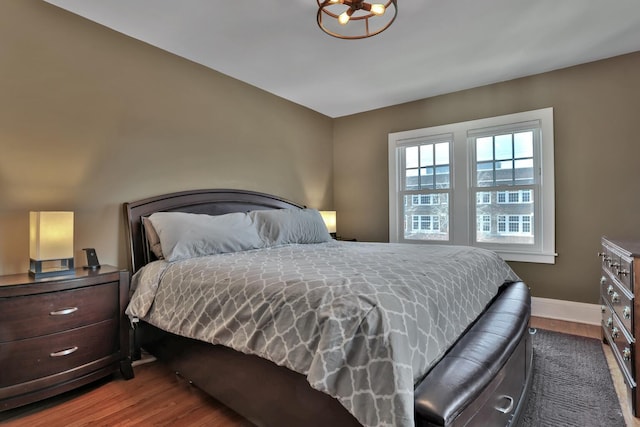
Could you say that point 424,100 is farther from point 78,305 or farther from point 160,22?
point 78,305

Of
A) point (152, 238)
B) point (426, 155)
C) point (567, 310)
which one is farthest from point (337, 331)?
point (426, 155)

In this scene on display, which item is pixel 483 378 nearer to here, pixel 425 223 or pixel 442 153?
pixel 425 223

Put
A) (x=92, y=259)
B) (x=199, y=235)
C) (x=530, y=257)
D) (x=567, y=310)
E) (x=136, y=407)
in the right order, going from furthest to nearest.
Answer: (x=530, y=257) → (x=567, y=310) → (x=199, y=235) → (x=92, y=259) → (x=136, y=407)

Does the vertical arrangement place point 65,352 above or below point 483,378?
below

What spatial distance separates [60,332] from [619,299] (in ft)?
10.8

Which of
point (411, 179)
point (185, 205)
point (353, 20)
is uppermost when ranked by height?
point (353, 20)

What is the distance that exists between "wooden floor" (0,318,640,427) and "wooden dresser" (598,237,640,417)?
0.57 ft

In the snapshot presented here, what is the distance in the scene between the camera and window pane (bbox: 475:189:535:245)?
3.53 metres

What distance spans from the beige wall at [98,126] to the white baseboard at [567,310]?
3273 mm

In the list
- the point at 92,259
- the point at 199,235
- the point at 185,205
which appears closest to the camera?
the point at 92,259

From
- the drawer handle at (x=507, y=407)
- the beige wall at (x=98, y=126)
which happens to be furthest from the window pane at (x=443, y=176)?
the drawer handle at (x=507, y=407)

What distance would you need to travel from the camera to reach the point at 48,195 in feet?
7.41

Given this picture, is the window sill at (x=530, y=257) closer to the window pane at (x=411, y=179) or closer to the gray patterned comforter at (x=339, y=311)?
the window pane at (x=411, y=179)

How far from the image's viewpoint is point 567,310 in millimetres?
3299
